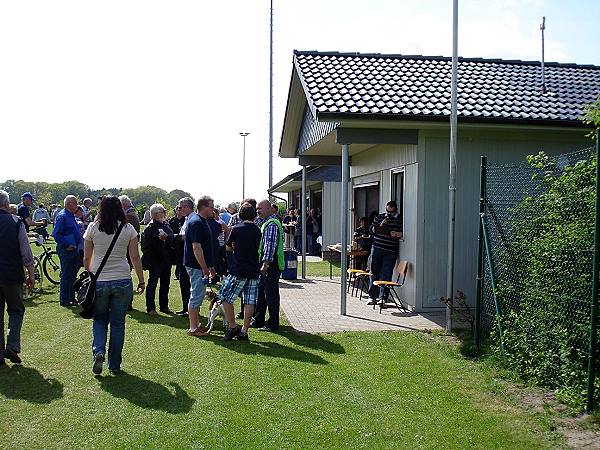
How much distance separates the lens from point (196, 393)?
19.0 ft

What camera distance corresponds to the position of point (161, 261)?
391 inches

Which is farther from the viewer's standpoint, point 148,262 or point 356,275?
point 356,275

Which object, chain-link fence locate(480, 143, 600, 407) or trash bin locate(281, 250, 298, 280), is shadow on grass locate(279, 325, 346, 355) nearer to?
chain-link fence locate(480, 143, 600, 407)

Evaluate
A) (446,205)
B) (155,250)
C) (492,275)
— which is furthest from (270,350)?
(446,205)

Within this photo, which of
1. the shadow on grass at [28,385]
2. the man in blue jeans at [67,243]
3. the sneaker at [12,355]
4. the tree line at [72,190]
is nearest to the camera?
the shadow on grass at [28,385]

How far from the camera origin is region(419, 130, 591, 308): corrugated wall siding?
390 inches

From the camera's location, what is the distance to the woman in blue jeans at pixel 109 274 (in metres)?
6.20

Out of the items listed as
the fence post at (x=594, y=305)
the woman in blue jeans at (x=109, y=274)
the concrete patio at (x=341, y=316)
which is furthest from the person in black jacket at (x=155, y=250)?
the fence post at (x=594, y=305)

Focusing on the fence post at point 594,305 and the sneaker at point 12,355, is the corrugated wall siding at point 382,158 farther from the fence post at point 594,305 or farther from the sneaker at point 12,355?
the sneaker at point 12,355

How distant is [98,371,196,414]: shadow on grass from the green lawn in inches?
0.4

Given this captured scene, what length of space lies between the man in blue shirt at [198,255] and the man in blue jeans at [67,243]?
3.10 metres

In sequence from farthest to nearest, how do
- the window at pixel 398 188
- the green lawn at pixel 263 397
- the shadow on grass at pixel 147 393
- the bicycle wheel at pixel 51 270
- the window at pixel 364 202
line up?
the window at pixel 364 202
the bicycle wheel at pixel 51 270
the window at pixel 398 188
the shadow on grass at pixel 147 393
the green lawn at pixel 263 397

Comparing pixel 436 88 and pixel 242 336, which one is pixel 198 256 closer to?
pixel 242 336

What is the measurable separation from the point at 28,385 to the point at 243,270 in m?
2.87
